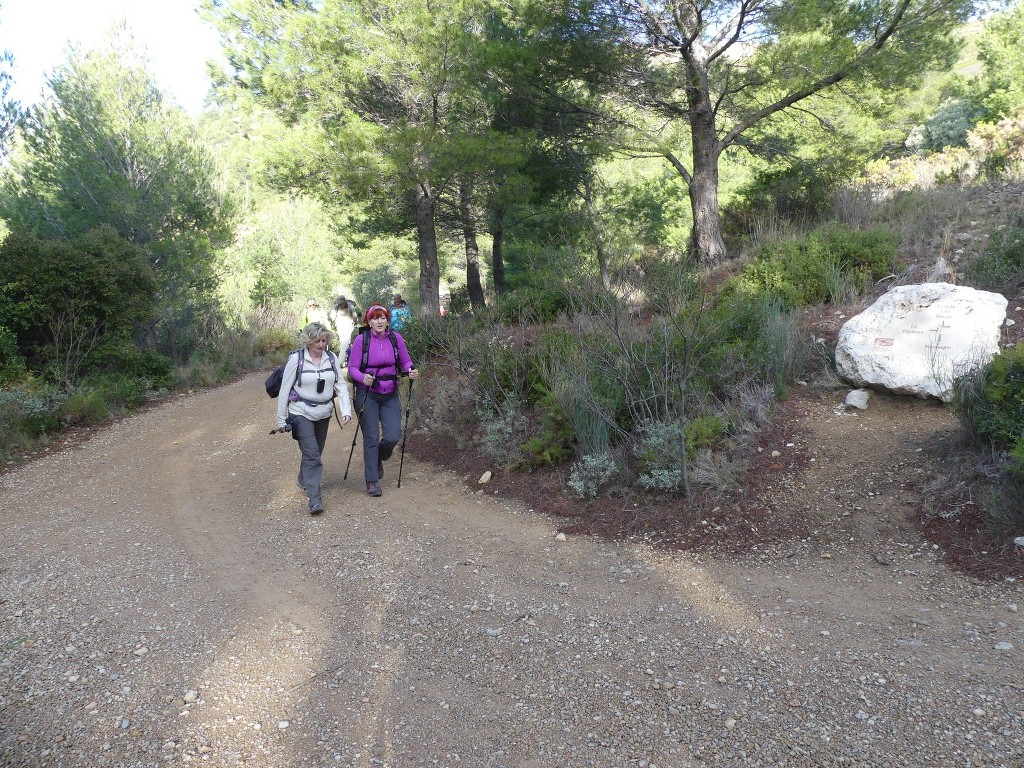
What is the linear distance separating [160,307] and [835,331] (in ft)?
45.8

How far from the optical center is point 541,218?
17469 mm

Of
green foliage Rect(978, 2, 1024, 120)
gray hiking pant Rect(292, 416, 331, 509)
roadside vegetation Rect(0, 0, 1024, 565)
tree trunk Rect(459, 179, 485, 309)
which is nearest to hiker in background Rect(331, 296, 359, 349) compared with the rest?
roadside vegetation Rect(0, 0, 1024, 565)

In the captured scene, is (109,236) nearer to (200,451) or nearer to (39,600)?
(200,451)

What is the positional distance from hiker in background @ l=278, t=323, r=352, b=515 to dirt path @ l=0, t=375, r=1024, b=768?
0.44 meters

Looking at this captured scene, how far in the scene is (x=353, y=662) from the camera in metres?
3.85

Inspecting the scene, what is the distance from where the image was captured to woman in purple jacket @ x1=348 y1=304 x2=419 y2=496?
6.52 metres

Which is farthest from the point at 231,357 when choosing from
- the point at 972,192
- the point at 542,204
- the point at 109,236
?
the point at 972,192

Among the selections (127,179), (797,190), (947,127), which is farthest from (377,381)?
(947,127)

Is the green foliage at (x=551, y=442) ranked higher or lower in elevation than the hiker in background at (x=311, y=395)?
lower

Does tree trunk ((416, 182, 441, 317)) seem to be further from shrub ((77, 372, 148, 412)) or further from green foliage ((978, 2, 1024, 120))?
green foliage ((978, 2, 1024, 120))

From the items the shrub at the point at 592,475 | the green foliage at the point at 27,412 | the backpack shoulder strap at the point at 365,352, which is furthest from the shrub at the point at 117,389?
the shrub at the point at 592,475

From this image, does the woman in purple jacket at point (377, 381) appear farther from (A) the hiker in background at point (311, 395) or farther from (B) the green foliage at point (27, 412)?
(B) the green foliage at point (27, 412)

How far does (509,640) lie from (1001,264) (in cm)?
723

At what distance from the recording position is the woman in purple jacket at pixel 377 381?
652 cm
